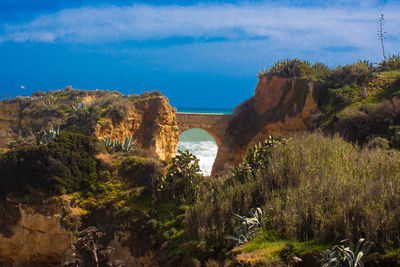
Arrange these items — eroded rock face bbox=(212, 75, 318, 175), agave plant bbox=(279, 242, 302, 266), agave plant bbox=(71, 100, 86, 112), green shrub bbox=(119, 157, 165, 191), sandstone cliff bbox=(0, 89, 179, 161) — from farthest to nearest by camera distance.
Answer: eroded rock face bbox=(212, 75, 318, 175) → agave plant bbox=(71, 100, 86, 112) → sandstone cliff bbox=(0, 89, 179, 161) → green shrub bbox=(119, 157, 165, 191) → agave plant bbox=(279, 242, 302, 266)

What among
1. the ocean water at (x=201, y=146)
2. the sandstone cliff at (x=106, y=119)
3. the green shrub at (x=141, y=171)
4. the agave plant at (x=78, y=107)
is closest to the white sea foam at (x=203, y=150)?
the ocean water at (x=201, y=146)

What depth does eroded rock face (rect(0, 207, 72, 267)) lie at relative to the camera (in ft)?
36.1

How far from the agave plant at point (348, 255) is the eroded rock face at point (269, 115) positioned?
61.0 ft

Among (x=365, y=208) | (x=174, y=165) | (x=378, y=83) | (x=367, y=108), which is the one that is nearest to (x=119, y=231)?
(x=174, y=165)

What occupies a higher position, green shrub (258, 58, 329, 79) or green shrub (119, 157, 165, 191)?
green shrub (258, 58, 329, 79)

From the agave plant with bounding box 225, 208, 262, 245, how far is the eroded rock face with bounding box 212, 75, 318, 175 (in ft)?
54.0

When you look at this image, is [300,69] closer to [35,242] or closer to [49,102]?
[49,102]

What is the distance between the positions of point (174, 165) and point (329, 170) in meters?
5.40

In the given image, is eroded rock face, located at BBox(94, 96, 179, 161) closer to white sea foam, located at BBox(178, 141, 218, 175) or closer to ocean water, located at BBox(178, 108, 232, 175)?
ocean water, located at BBox(178, 108, 232, 175)

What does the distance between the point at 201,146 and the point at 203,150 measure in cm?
314

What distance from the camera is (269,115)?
1049 inches

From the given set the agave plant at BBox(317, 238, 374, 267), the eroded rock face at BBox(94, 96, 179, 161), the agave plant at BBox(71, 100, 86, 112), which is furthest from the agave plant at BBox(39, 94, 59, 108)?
the agave plant at BBox(317, 238, 374, 267)

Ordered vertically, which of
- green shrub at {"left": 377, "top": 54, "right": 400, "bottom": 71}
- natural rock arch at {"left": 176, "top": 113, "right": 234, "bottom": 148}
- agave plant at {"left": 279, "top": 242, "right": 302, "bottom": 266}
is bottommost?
agave plant at {"left": 279, "top": 242, "right": 302, "bottom": 266}

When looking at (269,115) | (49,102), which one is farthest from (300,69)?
(49,102)
